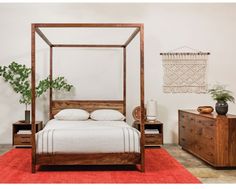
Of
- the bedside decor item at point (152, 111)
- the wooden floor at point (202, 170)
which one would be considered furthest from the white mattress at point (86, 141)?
the bedside decor item at point (152, 111)

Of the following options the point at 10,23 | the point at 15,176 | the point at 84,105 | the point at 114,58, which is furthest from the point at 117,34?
the point at 15,176

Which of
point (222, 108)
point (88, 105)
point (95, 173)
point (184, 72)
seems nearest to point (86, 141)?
point (95, 173)

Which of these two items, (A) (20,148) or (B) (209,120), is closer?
(B) (209,120)

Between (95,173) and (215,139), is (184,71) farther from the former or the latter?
(95,173)

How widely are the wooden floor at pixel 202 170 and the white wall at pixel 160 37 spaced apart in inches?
44.0

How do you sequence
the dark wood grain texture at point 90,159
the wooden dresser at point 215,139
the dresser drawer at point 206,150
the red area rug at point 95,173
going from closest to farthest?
1. the red area rug at point 95,173
2. the dark wood grain texture at point 90,159
3. the wooden dresser at point 215,139
4. the dresser drawer at point 206,150

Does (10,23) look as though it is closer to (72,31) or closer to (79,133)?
(72,31)

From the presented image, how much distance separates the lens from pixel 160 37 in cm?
605

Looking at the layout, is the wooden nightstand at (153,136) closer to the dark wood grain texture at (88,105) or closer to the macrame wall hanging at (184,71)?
the dark wood grain texture at (88,105)

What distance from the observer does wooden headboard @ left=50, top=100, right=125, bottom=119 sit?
18.7 ft

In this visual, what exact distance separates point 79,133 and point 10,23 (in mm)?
3016

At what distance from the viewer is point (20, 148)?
5395 mm

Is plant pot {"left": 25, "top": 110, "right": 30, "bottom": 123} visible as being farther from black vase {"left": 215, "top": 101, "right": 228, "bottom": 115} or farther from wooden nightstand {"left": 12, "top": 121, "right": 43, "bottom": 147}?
black vase {"left": 215, "top": 101, "right": 228, "bottom": 115}

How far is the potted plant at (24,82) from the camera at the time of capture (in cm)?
544
